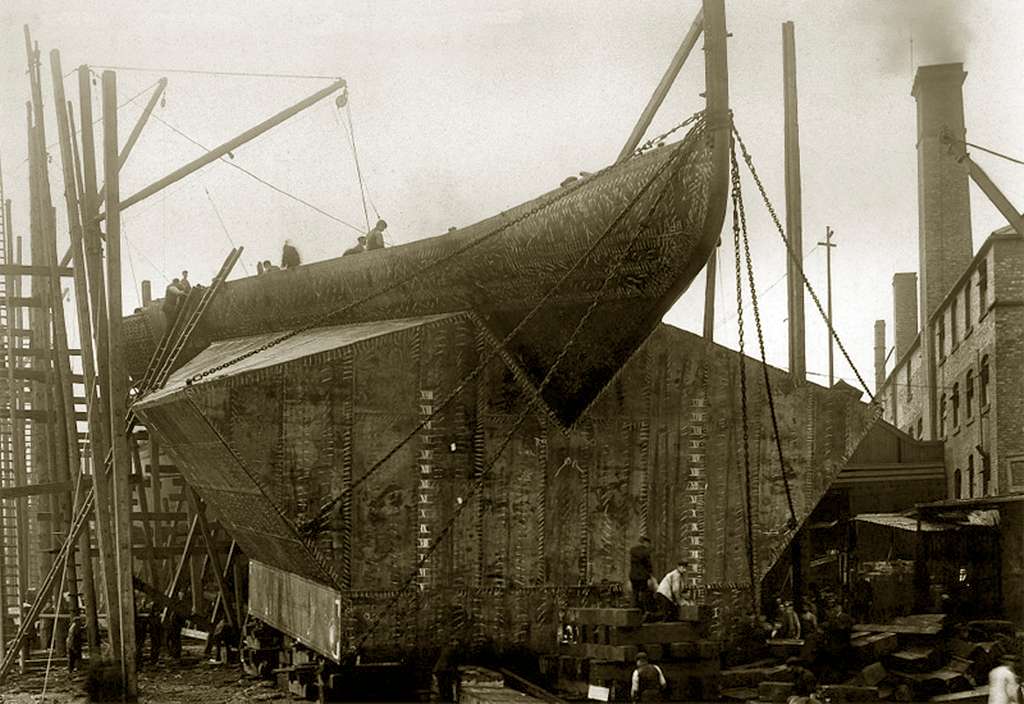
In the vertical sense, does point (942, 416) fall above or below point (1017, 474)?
above

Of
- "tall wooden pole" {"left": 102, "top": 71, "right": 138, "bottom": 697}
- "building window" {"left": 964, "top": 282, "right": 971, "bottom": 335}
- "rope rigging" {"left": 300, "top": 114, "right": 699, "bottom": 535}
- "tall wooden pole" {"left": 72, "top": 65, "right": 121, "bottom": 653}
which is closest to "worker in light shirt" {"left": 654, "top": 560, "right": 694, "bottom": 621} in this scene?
"rope rigging" {"left": 300, "top": 114, "right": 699, "bottom": 535}

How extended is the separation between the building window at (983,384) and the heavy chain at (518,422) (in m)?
18.4

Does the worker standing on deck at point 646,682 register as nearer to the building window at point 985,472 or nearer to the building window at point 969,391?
the building window at point 985,472

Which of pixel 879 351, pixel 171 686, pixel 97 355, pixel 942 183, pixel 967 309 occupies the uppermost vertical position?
pixel 942 183

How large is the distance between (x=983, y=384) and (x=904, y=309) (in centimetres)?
1986

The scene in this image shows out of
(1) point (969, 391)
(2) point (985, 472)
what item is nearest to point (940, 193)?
(1) point (969, 391)

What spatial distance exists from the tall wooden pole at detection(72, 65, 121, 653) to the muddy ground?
3.99 ft

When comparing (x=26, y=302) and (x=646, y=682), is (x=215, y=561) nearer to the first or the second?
(x=26, y=302)

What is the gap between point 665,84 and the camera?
14.3 m

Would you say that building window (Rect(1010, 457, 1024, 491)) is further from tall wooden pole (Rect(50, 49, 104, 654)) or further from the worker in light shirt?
tall wooden pole (Rect(50, 49, 104, 654))

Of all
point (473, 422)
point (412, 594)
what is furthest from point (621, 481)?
point (412, 594)

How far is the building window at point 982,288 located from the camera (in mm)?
28922

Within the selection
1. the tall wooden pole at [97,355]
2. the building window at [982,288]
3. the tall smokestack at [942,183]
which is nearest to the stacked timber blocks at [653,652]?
the tall wooden pole at [97,355]

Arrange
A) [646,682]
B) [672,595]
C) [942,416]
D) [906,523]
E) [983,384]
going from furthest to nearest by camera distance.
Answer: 1. [942,416]
2. [983,384]
3. [906,523]
4. [672,595]
5. [646,682]
